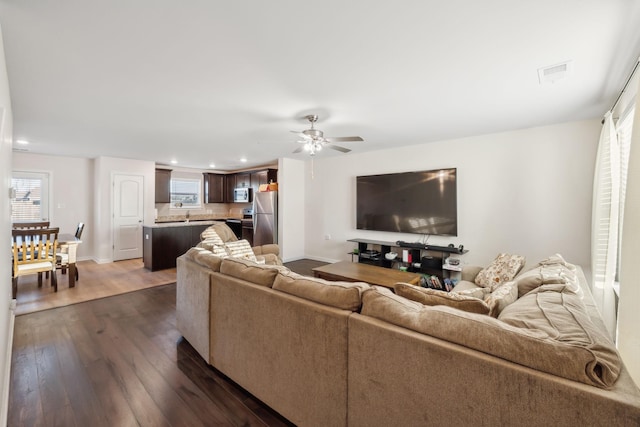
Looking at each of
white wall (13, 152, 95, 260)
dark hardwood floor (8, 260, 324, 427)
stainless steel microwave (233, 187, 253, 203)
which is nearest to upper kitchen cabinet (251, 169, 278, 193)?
stainless steel microwave (233, 187, 253, 203)

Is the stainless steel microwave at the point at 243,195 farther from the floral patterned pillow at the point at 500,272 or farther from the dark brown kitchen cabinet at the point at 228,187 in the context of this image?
the floral patterned pillow at the point at 500,272

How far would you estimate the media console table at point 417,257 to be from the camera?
4234mm

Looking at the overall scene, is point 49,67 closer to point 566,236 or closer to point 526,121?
point 526,121

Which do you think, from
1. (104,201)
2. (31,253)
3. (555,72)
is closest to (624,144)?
(555,72)

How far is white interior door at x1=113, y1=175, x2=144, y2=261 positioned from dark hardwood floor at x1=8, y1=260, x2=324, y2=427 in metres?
3.32

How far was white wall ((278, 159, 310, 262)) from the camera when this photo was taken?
605 cm

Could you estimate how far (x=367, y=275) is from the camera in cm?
329

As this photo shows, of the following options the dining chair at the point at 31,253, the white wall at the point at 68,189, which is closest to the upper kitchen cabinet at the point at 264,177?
the white wall at the point at 68,189

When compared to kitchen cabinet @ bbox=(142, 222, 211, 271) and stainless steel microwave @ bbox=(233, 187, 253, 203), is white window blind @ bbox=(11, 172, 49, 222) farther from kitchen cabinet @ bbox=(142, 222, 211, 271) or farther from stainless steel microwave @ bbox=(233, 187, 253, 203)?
stainless steel microwave @ bbox=(233, 187, 253, 203)

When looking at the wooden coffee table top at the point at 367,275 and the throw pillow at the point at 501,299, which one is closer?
the throw pillow at the point at 501,299

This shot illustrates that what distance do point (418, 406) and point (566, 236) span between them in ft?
12.4

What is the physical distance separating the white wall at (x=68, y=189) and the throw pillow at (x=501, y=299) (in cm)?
770

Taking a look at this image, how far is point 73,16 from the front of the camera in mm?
1578

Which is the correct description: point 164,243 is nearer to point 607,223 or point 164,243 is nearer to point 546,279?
point 546,279
